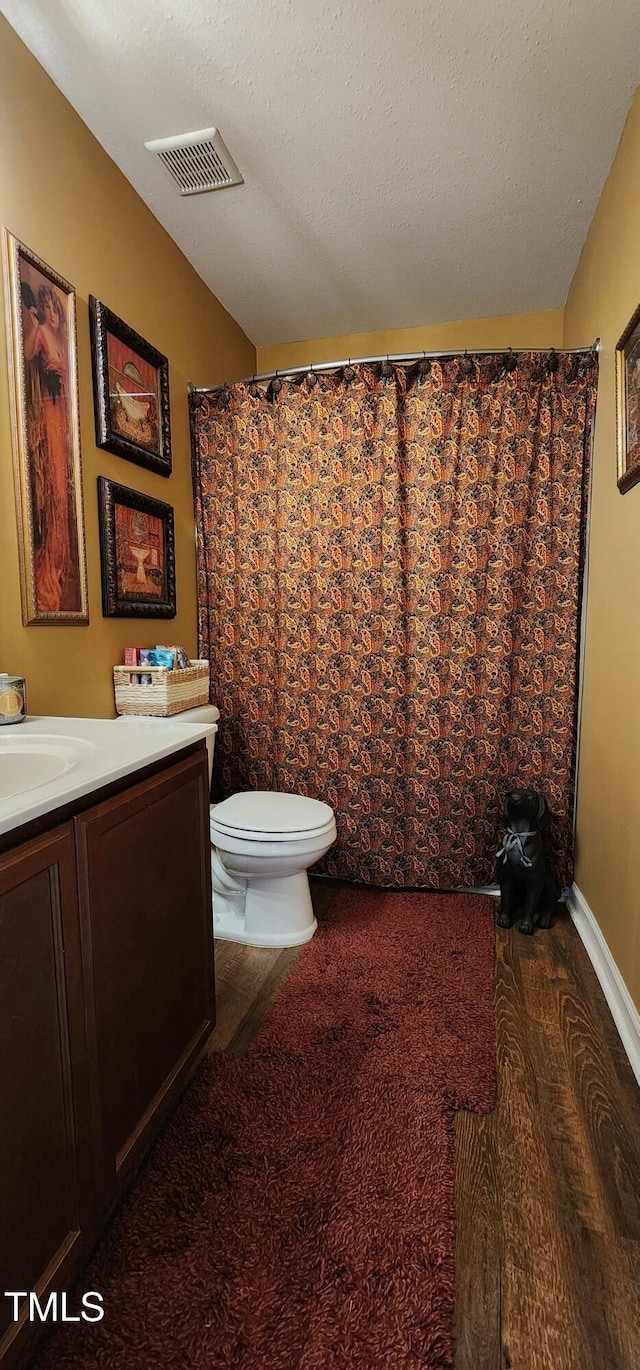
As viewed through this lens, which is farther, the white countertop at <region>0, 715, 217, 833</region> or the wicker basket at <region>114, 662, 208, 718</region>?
the wicker basket at <region>114, 662, 208, 718</region>

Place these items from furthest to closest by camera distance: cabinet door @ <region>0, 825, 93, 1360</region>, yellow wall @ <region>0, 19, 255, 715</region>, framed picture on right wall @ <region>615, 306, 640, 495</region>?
framed picture on right wall @ <region>615, 306, 640, 495</region>, yellow wall @ <region>0, 19, 255, 715</region>, cabinet door @ <region>0, 825, 93, 1360</region>

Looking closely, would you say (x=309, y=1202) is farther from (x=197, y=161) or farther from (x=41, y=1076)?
(x=197, y=161)

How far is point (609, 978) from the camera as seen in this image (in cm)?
171

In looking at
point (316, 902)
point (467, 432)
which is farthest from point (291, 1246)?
point (467, 432)

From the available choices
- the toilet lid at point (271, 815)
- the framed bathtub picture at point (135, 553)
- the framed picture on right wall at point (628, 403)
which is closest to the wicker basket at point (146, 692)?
the framed bathtub picture at point (135, 553)

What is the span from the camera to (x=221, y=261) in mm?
2342

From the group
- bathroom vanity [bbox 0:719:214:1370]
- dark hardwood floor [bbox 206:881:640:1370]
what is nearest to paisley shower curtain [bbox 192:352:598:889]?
dark hardwood floor [bbox 206:881:640:1370]

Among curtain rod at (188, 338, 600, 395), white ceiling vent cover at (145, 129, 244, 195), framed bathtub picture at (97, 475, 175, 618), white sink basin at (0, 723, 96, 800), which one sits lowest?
white sink basin at (0, 723, 96, 800)

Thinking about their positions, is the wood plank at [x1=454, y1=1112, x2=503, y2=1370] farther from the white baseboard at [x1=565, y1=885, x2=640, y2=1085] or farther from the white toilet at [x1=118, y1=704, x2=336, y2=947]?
the white toilet at [x1=118, y1=704, x2=336, y2=947]

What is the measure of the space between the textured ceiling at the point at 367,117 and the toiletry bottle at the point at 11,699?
5.12 ft

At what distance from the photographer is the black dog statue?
2.10 meters

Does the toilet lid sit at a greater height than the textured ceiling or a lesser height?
lesser

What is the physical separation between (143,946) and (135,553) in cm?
133

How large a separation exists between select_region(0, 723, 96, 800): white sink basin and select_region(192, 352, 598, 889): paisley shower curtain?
4.11ft
